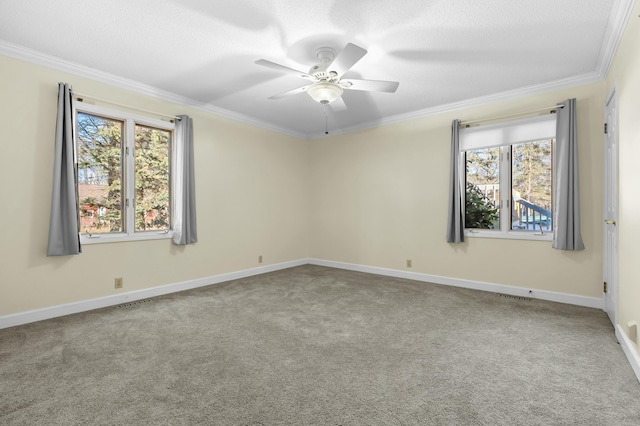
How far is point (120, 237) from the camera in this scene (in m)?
3.79

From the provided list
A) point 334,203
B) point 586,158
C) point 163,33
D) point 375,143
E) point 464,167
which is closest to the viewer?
point 163,33

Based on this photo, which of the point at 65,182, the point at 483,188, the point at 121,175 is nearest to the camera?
the point at 65,182

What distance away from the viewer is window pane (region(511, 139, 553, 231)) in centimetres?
401

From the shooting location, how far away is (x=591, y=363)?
2.31 m

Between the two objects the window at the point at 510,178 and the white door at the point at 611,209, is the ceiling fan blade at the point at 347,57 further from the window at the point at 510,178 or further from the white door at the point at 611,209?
the window at the point at 510,178

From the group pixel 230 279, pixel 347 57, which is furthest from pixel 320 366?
pixel 230 279

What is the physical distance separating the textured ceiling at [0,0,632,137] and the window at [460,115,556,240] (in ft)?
1.81

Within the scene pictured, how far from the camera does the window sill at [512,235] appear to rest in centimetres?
394

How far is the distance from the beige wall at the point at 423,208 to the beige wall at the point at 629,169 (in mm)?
1041

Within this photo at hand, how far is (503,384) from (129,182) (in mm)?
4228

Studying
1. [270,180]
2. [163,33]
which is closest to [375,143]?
[270,180]

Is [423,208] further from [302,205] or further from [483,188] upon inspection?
[302,205]

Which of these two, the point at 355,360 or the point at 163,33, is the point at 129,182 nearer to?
the point at 163,33

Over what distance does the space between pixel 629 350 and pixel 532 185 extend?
7.53ft
